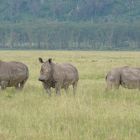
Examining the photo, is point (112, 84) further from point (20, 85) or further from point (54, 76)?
point (20, 85)

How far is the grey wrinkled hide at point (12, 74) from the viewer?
19.7 meters

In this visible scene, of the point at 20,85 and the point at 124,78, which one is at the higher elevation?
the point at 124,78

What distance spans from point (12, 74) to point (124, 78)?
4.38 m

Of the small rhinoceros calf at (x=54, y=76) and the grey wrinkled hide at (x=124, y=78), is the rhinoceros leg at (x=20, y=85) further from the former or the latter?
the grey wrinkled hide at (x=124, y=78)

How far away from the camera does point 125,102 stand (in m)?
15.7

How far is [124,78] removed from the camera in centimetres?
2034

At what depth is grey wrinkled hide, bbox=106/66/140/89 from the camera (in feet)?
66.2

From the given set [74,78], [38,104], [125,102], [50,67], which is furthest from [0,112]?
[74,78]

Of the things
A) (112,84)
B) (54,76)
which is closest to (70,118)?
(54,76)

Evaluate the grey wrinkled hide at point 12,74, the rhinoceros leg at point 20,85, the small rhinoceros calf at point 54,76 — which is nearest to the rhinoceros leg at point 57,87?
the small rhinoceros calf at point 54,76

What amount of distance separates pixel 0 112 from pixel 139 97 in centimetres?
534

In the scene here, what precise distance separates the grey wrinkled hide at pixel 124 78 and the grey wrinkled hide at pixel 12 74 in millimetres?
3422

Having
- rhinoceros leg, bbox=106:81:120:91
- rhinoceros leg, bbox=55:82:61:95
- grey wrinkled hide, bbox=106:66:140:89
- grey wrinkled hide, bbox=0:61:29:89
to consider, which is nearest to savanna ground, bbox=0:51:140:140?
rhinoceros leg, bbox=55:82:61:95

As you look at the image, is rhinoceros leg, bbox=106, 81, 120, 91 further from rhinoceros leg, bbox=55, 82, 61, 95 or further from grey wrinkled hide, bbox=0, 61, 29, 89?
grey wrinkled hide, bbox=0, 61, 29, 89
